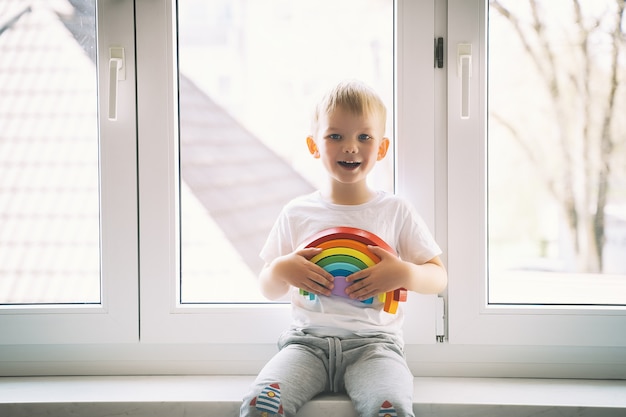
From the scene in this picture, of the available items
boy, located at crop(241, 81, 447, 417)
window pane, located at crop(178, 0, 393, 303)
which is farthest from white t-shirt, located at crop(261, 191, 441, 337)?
window pane, located at crop(178, 0, 393, 303)

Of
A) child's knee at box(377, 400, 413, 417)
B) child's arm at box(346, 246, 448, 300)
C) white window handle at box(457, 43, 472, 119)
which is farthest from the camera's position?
white window handle at box(457, 43, 472, 119)

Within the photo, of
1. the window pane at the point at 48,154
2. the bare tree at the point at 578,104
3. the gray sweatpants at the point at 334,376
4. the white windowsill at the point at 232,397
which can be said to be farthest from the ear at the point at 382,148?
the window pane at the point at 48,154

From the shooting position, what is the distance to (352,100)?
1119 millimetres

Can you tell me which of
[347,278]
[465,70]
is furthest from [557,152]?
[347,278]

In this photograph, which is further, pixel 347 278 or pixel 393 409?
pixel 347 278

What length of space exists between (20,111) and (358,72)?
2.25 feet

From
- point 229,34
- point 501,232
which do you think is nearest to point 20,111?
point 229,34

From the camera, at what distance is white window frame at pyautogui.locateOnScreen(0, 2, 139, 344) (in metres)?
1.21

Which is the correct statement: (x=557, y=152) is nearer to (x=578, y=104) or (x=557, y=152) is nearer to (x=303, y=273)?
(x=578, y=104)

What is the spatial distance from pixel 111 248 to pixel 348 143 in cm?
51

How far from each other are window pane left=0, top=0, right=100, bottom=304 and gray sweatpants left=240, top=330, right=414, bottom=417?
46cm

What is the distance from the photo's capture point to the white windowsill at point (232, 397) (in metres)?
1.07

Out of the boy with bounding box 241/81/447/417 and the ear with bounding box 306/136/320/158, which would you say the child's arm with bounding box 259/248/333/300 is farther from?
the ear with bounding box 306/136/320/158

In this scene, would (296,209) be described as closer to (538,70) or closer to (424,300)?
(424,300)
